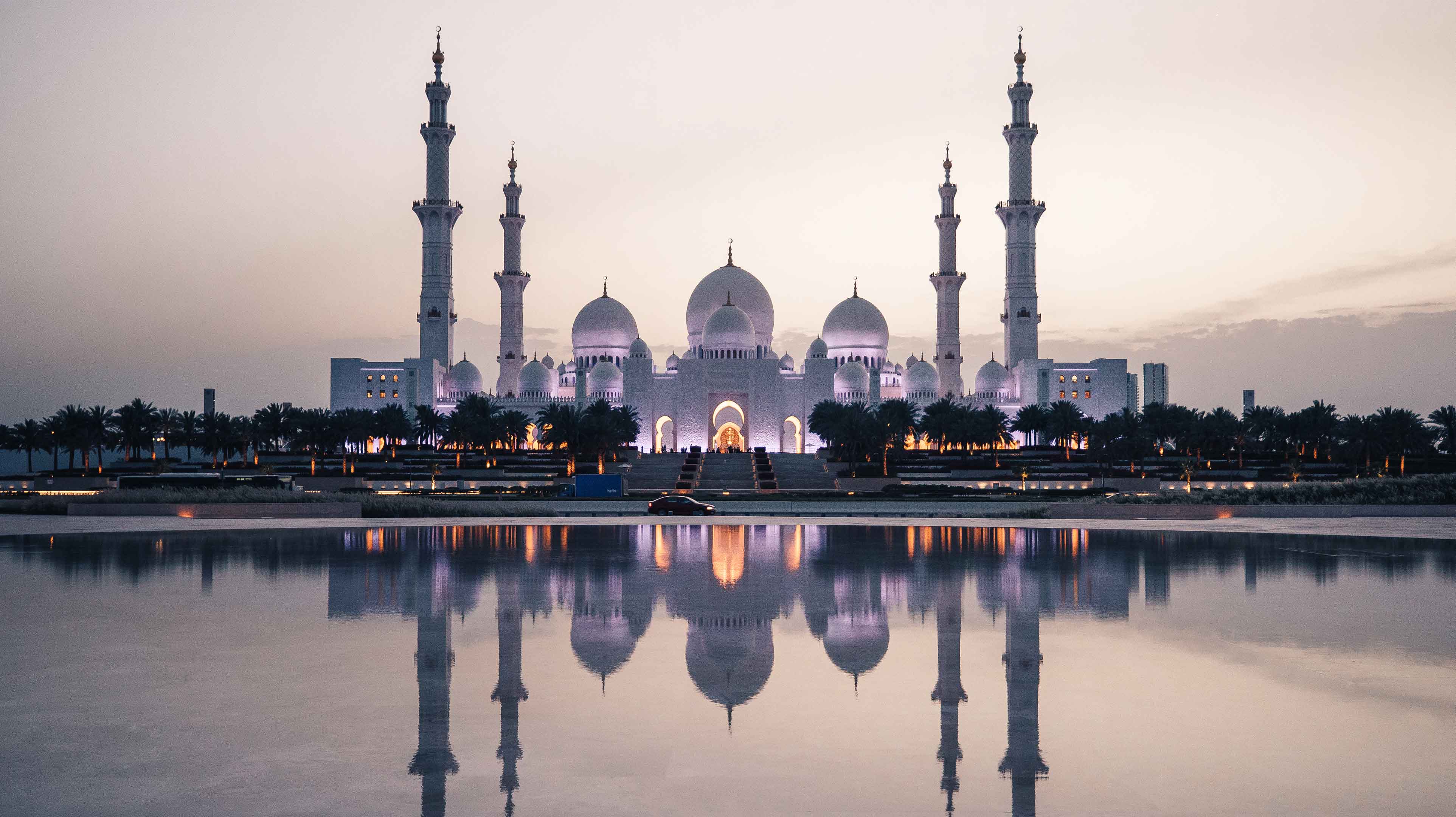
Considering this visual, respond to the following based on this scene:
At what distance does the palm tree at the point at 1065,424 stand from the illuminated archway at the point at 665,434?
1036 inches

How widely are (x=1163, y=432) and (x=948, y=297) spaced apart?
90.2 ft

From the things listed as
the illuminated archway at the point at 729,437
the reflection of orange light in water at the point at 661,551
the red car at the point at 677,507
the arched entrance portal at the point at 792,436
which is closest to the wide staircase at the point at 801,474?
the red car at the point at 677,507

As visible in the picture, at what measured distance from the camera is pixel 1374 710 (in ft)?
26.7

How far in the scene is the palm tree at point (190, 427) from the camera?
59.2 m

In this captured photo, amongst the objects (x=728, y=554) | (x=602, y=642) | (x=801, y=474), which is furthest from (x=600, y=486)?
(x=602, y=642)

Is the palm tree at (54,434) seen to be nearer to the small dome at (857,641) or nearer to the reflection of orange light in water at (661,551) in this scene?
the reflection of orange light in water at (661,551)

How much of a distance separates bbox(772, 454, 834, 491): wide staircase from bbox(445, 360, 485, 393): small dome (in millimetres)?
33041

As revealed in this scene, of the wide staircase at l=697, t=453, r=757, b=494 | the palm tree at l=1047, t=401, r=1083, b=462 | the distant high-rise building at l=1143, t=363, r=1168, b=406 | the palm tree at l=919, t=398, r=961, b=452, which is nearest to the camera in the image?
the wide staircase at l=697, t=453, r=757, b=494

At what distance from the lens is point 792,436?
7844cm

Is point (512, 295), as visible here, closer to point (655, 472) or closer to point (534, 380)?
point (534, 380)

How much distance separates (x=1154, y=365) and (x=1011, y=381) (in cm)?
5344

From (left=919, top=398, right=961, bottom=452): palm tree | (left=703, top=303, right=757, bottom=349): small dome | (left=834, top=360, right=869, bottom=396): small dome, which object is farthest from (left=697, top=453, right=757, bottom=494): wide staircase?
(left=834, top=360, right=869, bottom=396): small dome

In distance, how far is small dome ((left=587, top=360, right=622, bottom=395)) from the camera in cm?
8181

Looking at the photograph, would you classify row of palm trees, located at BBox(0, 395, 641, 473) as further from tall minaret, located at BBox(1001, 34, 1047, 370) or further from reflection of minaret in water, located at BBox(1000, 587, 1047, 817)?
reflection of minaret in water, located at BBox(1000, 587, 1047, 817)
